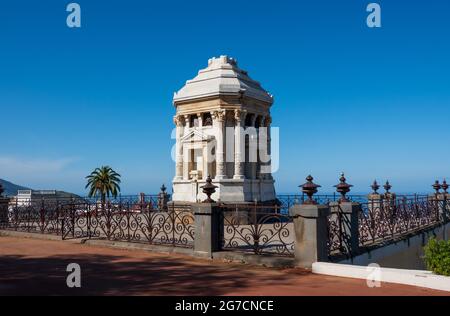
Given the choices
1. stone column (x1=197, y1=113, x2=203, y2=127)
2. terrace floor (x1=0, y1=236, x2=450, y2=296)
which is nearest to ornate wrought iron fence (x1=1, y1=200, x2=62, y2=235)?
terrace floor (x1=0, y1=236, x2=450, y2=296)

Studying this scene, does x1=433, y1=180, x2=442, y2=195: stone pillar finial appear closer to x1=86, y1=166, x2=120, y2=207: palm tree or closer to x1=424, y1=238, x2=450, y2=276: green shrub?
x1=424, y1=238, x2=450, y2=276: green shrub

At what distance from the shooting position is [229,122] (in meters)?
19.6

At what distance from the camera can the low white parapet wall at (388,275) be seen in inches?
274

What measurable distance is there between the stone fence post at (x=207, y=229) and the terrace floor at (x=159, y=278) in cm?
36

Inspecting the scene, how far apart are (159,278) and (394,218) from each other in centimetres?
928

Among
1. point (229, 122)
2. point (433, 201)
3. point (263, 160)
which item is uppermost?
point (229, 122)

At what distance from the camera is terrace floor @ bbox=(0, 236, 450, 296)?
6676mm

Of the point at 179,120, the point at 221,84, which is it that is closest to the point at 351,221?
the point at 221,84

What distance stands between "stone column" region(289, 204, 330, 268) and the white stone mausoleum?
10183mm

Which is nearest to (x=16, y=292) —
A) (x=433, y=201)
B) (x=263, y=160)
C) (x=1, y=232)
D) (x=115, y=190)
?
(x=1, y=232)

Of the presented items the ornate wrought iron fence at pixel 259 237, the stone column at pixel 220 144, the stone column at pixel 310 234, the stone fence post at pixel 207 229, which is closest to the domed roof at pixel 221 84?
the stone column at pixel 220 144

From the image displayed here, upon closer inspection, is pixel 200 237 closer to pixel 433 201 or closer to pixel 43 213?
pixel 43 213

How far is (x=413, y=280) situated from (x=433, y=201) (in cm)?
1193

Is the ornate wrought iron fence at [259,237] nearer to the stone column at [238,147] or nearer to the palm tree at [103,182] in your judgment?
the stone column at [238,147]
